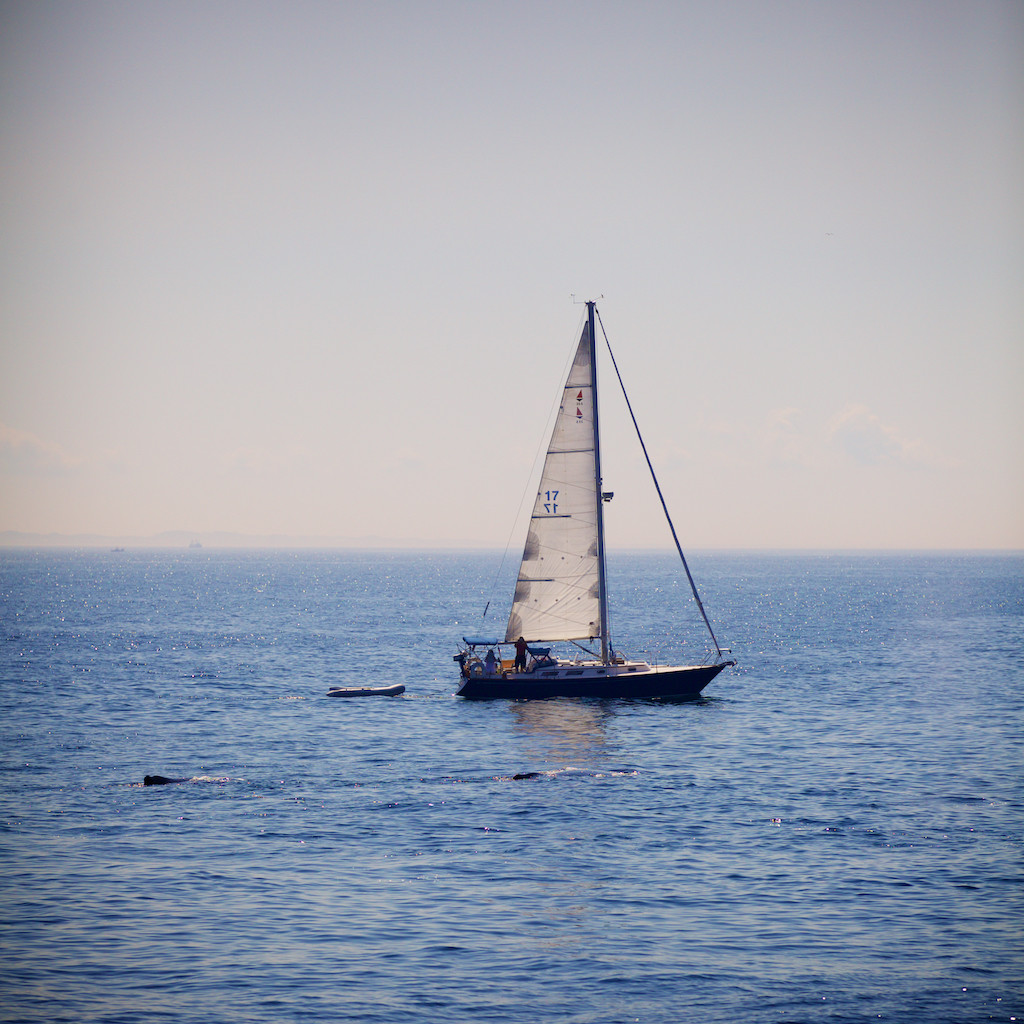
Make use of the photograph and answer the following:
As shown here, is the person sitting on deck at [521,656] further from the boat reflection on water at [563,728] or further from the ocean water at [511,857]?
the ocean water at [511,857]

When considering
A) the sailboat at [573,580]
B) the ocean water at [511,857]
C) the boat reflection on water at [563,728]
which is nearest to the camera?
the ocean water at [511,857]

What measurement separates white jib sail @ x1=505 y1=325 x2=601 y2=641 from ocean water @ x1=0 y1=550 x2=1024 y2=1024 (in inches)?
185

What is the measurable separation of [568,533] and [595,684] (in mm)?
A: 7829

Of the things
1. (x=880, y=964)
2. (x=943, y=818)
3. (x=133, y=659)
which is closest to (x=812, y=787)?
(x=943, y=818)

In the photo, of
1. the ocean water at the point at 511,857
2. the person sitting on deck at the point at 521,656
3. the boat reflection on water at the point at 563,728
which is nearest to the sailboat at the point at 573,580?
the person sitting on deck at the point at 521,656

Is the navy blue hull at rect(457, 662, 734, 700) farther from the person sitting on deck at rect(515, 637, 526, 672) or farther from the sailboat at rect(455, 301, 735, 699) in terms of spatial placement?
the person sitting on deck at rect(515, 637, 526, 672)

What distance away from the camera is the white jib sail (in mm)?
55969

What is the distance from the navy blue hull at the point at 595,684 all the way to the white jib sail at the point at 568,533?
234 cm

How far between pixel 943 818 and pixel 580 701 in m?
24.2

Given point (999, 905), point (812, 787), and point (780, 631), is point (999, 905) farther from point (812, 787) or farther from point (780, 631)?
point (780, 631)

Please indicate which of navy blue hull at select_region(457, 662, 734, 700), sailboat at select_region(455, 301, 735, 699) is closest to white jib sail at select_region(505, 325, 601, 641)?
sailboat at select_region(455, 301, 735, 699)

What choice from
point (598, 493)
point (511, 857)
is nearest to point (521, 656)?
point (598, 493)

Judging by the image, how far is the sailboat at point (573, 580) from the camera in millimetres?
55781

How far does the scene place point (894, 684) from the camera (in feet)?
227
